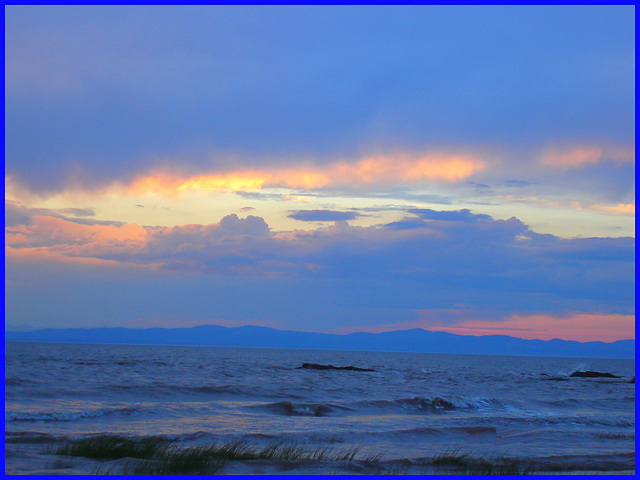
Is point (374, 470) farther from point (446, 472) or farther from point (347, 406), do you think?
point (347, 406)

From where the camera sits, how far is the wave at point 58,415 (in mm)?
19545

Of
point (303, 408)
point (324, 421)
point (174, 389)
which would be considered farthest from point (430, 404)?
point (174, 389)

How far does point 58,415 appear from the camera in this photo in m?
20.6

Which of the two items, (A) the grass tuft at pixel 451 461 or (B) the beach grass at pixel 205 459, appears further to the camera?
(A) the grass tuft at pixel 451 461

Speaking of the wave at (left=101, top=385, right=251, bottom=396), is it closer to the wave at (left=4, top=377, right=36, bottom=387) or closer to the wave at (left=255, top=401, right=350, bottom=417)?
the wave at (left=4, top=377, right=36, bottom=387)

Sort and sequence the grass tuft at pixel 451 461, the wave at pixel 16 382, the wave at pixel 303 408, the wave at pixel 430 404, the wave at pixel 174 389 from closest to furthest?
the grass tuft at pixel 451 461 → the wave at pixel 303 408 → the wave at pixel 430 404 → the wave at pixel 174 389 → the wave at pixel 16 382

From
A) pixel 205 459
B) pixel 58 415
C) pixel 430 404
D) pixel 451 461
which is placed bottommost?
pixel 430 404

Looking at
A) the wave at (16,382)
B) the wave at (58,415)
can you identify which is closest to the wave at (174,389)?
the wave at (16,382)

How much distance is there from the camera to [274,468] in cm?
1256

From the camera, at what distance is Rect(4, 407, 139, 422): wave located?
1955 cm

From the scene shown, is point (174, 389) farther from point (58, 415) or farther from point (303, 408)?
point (58, 415)

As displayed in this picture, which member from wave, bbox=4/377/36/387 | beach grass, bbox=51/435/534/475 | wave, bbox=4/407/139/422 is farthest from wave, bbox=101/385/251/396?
beach grass, bbox=51/435/534/475

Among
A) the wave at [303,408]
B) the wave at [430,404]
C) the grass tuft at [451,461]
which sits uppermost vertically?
the grass tuft at [451,461]

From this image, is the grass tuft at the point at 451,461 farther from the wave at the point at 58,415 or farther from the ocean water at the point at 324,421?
the wave at the point at 58,415
